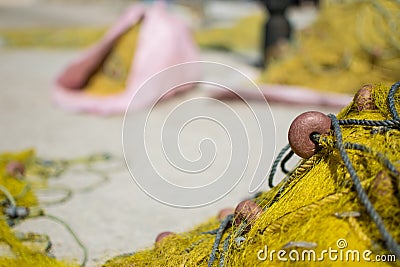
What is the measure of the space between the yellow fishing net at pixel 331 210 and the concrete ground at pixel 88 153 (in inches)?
22.1

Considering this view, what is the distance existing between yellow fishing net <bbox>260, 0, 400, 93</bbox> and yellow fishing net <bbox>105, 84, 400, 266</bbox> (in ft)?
7.68

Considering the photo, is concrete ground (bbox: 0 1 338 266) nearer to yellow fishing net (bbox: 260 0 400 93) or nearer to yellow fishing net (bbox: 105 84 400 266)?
yellow fishing net (bbox: 260 0 400 93)

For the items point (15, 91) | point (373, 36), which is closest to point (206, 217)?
point (373, 36)

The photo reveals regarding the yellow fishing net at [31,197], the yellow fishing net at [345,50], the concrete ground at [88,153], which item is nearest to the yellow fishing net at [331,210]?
the yellow fishing net at [31,197]

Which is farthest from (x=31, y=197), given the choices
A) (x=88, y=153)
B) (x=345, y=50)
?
(x=345, y=50)

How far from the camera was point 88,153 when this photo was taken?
279 centimetres

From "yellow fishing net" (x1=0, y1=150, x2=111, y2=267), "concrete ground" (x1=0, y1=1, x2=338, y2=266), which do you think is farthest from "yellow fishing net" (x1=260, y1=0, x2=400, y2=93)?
"yellow fishing net" (x1=0, y1=150, x2=111, y2=267)

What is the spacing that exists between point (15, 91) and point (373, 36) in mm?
2697

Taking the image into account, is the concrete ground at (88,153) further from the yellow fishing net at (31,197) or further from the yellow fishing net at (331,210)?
the yellow fishing net at (331,210)

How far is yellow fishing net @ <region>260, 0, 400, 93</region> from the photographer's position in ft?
11.3

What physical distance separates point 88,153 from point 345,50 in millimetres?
1918

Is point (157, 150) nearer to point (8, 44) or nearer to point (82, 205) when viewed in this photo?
point (82, 205)

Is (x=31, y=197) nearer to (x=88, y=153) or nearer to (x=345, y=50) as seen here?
(x=88, y=153)

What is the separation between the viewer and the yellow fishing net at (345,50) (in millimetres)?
3445
